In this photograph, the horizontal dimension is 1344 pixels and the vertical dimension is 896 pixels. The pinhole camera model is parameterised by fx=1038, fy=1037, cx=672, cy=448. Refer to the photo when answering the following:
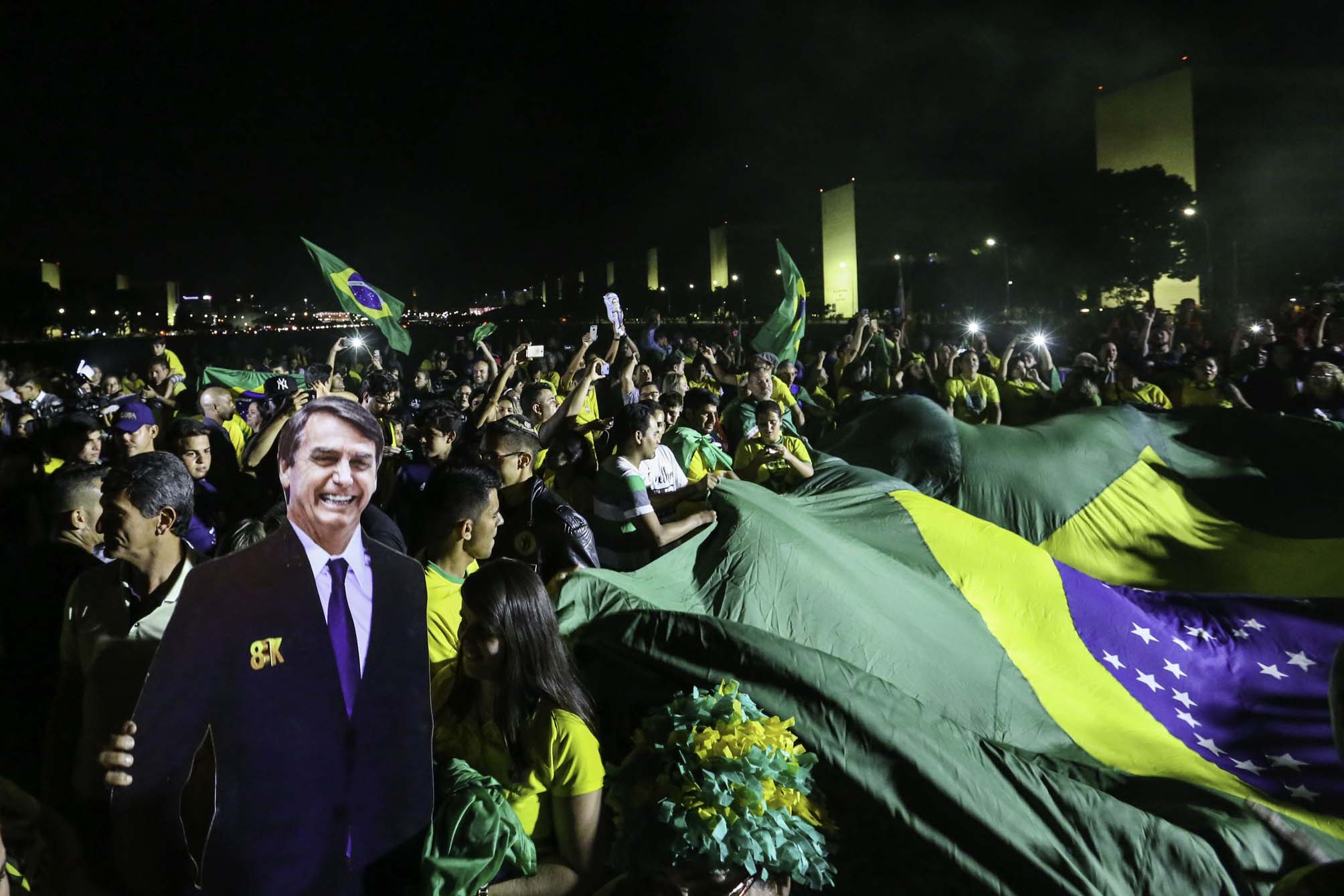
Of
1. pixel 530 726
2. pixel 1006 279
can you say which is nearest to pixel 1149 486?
pixel 530 726

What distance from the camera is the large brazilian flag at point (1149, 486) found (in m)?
7.33

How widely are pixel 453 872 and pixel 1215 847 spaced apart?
8.21 feet

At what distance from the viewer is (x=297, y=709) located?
2312mm

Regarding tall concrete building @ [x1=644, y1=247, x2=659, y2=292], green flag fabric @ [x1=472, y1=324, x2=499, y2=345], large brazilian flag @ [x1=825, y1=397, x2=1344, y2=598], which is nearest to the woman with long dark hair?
large brazilian flag @ [x1=825, y1=397, x2=1344, y2=598]

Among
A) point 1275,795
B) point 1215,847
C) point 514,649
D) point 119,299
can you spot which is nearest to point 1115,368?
point 1275,795

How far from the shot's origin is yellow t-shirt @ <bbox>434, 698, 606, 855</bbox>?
2.91 m

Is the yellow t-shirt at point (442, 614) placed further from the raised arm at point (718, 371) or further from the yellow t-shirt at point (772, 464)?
the raised arm at point (718, 371)

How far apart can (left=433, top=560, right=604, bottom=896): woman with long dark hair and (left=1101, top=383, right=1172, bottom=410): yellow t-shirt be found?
29.4 feet

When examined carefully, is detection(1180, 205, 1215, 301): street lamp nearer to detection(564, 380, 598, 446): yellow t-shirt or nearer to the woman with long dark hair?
detection(564, 380, 598, 446): yellow t-shirt

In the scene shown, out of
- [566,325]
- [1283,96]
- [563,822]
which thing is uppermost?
[1283,96]

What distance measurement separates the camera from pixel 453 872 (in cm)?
262

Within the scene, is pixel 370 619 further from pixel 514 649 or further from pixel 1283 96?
pixel 1283 96

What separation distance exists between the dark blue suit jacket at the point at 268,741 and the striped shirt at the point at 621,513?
3.05 meters

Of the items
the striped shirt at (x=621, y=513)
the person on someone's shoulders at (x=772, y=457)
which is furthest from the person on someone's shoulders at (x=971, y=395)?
the striped shirt at (x=621, y=513)
